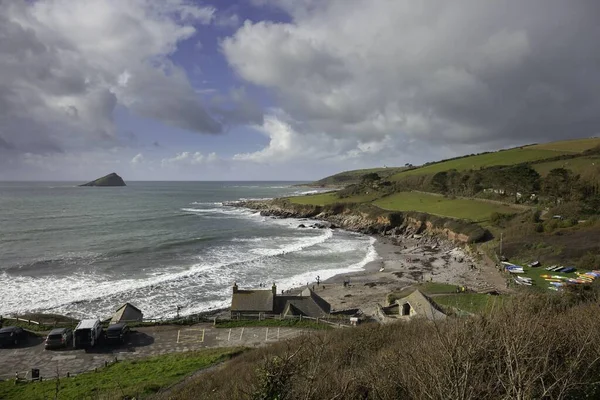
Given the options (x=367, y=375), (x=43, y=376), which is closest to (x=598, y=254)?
(x=367, y=375)

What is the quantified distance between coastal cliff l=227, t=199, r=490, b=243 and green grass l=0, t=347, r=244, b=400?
4426 cm

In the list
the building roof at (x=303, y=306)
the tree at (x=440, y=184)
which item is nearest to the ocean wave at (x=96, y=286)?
the building roof at (x=303, y=306)

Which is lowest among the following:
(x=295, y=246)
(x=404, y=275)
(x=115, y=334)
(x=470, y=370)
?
(x=404, y=275)

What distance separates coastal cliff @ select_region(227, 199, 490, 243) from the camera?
57094 mm

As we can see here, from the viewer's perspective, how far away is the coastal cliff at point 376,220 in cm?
5709

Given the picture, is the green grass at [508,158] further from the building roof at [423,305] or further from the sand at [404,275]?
the building roof at [423,305]

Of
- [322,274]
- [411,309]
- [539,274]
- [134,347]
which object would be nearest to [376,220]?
[322,274]

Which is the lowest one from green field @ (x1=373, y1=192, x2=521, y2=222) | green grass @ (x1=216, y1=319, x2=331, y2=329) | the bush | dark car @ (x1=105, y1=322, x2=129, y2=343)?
green grass @ (x1=216, y1=319, x2=331, y2=329)

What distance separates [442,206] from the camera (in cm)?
7262

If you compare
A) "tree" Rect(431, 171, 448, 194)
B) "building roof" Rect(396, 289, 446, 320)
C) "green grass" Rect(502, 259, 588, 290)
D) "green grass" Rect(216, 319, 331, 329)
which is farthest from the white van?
"tree" Rect(431, 171, 448, 194)

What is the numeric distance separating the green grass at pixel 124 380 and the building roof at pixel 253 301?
6.75m

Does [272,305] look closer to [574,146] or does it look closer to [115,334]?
[115,334]

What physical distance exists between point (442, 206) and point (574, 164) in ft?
83.6

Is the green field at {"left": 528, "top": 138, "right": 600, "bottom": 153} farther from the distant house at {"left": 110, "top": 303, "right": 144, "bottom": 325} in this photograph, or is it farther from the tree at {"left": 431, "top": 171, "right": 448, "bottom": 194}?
the distant house at {"left": 110, "top": 303, "right": 144, "bottom": 325}
